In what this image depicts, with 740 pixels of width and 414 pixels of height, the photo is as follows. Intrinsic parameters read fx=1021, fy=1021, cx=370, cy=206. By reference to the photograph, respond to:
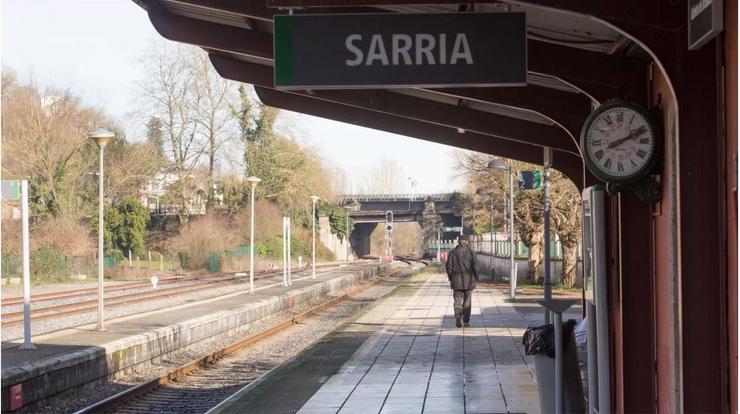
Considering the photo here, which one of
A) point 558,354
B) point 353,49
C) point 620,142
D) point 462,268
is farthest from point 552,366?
point 462,268

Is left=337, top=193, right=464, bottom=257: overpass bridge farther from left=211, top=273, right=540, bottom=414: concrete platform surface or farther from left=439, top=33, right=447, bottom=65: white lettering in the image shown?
left=439, top=33, right=447, bottom=65: white lettering

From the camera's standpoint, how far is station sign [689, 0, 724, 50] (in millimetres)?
4605

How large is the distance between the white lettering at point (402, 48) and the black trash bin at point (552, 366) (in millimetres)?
2525

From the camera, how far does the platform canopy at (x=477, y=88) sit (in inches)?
268

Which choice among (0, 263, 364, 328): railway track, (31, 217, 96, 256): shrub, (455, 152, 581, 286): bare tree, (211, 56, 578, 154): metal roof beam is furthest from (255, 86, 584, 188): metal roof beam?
(31, 217, 96, 256): shrub

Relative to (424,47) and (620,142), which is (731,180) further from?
(424,47)

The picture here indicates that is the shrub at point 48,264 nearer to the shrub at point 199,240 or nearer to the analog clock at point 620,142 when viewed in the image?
the shrub at point 199,240

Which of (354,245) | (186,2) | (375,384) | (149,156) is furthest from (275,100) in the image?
(354,245)

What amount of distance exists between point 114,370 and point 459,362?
470 centimetres

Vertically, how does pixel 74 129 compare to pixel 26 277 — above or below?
above

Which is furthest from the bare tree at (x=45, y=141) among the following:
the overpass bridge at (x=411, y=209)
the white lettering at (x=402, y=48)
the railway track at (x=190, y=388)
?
the overpass bridge at (x=411, y=209)

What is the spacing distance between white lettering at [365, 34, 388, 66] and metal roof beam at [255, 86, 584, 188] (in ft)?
16.6

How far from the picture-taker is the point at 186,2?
7531mm

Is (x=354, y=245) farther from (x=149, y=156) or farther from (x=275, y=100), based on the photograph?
(x=275, y=100)
